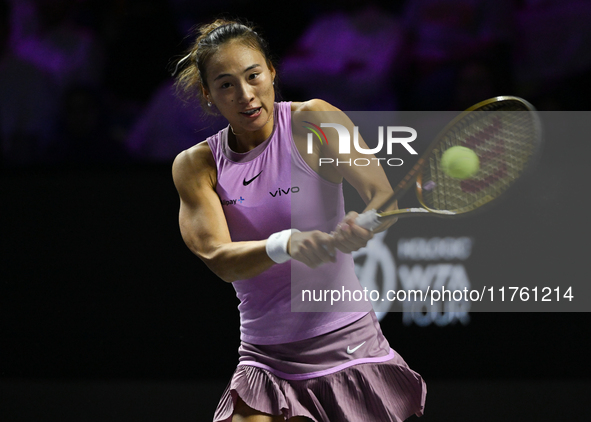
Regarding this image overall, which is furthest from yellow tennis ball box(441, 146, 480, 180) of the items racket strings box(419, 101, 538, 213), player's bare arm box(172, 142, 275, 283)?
player's bare arm box(172, 142, 275, 283)

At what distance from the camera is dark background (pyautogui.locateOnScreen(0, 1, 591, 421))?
2.80 meters

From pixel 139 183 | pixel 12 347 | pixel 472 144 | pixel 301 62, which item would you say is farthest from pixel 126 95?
pixel 472 144

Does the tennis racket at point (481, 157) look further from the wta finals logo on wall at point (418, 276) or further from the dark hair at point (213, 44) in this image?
the wta finals logo on wall at point (418, 276)

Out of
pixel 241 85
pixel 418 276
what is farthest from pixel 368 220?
pixel 418 276

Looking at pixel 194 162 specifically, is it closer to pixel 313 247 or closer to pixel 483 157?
pixel 313 247

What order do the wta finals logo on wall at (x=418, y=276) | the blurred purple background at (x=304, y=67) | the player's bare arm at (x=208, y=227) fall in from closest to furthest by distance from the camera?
the player's bare arm at (x=208, y=227)
the wta finals logo on wall at (x=418, y=276)
the blurred purple background at (x=304, y=67)

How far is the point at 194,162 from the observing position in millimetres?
1742

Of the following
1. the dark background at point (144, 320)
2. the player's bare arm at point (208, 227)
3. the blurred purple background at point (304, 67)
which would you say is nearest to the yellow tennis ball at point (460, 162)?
the player's bare arm at point (208, 227)

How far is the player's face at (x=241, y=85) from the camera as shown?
1.62 metres

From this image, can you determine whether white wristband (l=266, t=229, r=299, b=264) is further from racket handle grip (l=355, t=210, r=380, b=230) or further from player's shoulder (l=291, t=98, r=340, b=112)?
player's shoulder (l=291, t=98, r=340, b=112)

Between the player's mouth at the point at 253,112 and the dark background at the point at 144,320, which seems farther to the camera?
the dark background at the point at 144,320

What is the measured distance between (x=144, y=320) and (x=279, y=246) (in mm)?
1686

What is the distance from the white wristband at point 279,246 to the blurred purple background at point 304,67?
1.65 m

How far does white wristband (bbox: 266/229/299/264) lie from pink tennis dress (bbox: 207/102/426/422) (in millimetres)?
155
